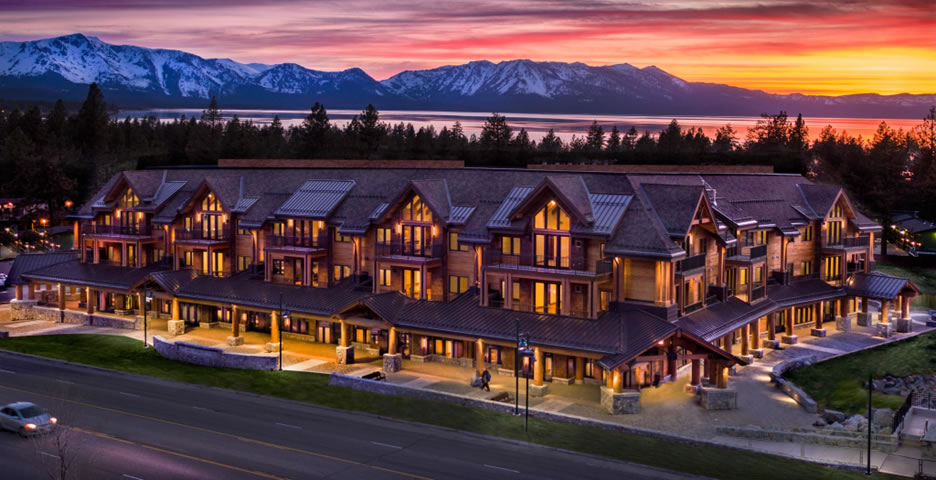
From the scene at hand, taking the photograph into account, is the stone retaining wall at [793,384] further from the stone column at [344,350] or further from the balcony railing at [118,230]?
the balcony railing at [118,230]

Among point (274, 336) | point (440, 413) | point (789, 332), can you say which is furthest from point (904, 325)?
point (274, 336)

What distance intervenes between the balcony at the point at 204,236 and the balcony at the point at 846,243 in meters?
51.1

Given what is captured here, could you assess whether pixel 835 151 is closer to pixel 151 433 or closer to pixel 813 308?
pixel 813 308

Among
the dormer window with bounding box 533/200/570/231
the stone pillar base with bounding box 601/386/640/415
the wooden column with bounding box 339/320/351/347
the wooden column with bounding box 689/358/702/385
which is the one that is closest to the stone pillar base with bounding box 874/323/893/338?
the wooden column with bounding box 689/358/702/385

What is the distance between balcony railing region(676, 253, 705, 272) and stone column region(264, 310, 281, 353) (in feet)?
96.6

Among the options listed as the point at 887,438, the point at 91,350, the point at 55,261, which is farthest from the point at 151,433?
the point at 55,261

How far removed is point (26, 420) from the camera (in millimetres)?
39969

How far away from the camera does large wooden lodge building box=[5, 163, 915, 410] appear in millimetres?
51562

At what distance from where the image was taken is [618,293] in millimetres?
52094

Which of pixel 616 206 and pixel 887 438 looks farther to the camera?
pixel 616 206

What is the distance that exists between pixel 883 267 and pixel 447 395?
66146 millimetres

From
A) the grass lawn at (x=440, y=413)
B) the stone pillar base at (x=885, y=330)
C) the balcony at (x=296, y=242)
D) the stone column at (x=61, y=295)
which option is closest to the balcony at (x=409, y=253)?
the balcony at (x=296, y=242)

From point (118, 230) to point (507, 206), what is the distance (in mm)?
41652

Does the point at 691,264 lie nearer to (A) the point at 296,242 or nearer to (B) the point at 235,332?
(A) the point at 296,242
